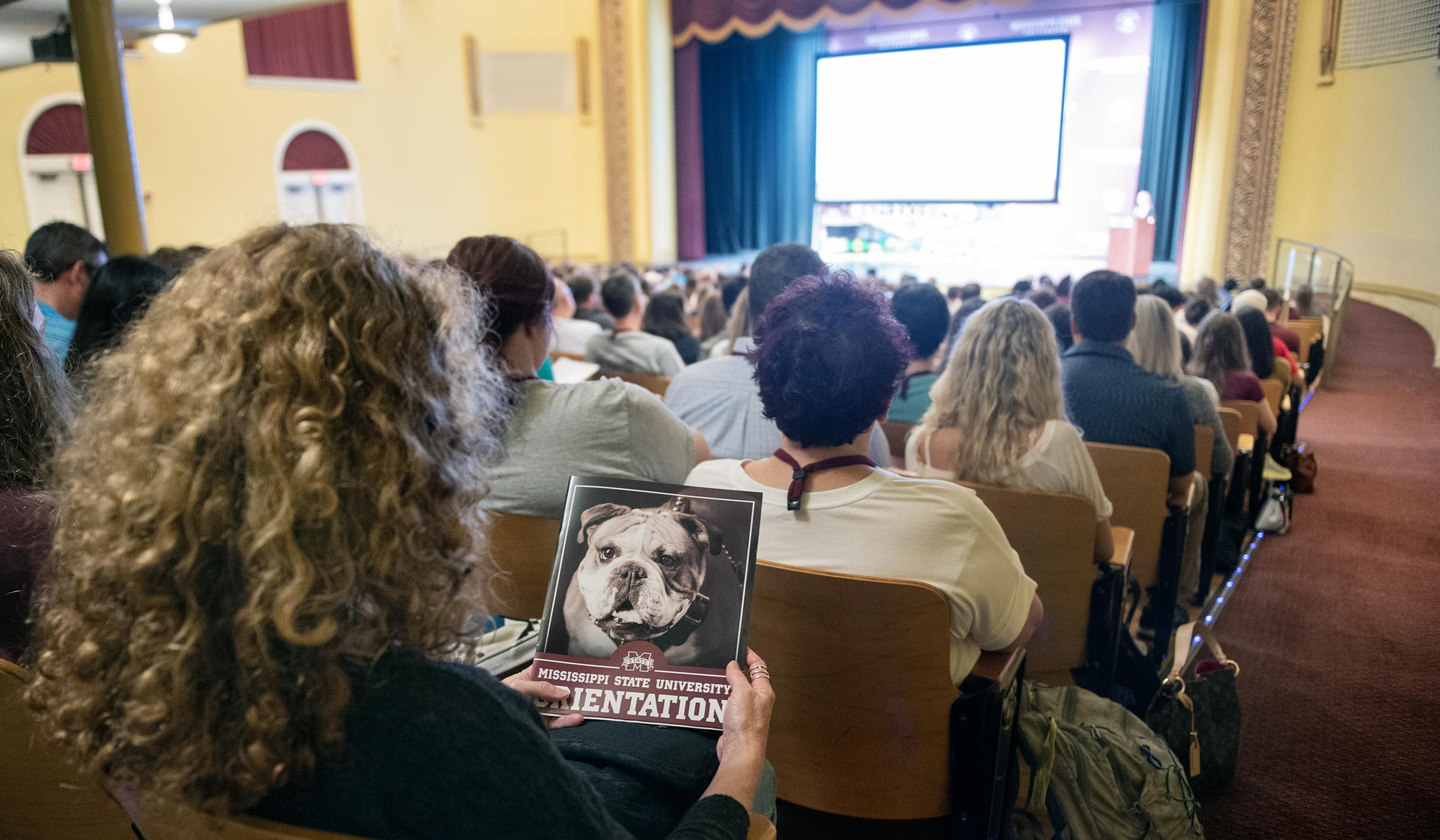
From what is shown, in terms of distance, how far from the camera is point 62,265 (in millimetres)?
3029

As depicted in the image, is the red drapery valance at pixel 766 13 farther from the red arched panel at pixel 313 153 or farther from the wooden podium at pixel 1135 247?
the red arched panel at pixel 313 153

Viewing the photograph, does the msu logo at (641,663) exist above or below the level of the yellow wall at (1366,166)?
below

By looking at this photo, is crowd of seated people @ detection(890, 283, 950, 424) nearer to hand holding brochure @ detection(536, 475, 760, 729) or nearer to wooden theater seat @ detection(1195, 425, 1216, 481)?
wooden theater seat @ detection(1195, 425, 1216, 481)

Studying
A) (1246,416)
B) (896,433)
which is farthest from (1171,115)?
(896,433)

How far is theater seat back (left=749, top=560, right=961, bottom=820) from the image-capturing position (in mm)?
1196

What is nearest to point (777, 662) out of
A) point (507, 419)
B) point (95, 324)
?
point (507, 419)

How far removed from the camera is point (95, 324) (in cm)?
238

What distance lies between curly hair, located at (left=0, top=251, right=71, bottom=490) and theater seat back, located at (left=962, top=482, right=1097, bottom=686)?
5.43ft

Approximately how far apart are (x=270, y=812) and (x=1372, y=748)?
2457 mm

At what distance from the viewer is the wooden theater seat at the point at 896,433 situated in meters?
2.55

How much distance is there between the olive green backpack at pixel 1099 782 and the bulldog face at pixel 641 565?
0.79 metres

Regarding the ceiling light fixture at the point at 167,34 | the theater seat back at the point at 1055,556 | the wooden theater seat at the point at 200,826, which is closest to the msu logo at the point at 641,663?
the wooden theater seat at the point at 200,826

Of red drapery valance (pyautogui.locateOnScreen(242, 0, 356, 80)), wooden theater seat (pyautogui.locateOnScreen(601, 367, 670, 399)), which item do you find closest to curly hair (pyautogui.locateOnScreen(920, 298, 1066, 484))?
wooden theater seat (pyautogui.locateOnScreen(601, 367, 670, 399))

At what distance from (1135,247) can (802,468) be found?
372 inches
